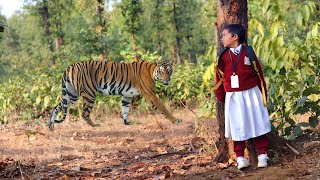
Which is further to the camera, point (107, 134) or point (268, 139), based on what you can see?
point (107, 134)

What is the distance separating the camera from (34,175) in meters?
4.45

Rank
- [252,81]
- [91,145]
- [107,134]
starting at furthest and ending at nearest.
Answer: [107,134], [91,145], [252,81]

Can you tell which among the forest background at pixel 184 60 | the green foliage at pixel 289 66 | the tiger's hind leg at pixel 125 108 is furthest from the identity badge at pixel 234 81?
the tiger's hind leg at pixel 125 108

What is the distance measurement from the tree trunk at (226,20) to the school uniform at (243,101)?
0.33m

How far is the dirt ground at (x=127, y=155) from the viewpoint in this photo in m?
3.92

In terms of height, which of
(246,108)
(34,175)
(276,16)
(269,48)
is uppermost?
(276,16)

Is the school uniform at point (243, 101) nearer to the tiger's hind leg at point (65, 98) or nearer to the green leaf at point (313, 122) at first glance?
the green leaf at point (313, 122)

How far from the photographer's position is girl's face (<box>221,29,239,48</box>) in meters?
3.90

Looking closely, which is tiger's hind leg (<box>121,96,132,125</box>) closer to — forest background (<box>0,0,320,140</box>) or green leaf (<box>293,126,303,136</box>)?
forest background (<box>0,0,320,140</box>)

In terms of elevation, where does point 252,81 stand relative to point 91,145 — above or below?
above

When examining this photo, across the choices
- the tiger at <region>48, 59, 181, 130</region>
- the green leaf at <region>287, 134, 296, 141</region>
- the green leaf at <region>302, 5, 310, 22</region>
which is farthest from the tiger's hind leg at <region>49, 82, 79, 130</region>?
the green leaf at <region>302, 5, 310, 22</region>

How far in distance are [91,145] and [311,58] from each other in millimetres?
3531

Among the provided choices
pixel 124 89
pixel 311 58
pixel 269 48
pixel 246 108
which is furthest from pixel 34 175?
pixel 124 89

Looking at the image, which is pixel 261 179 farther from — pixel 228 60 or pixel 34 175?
pixel 34 175
